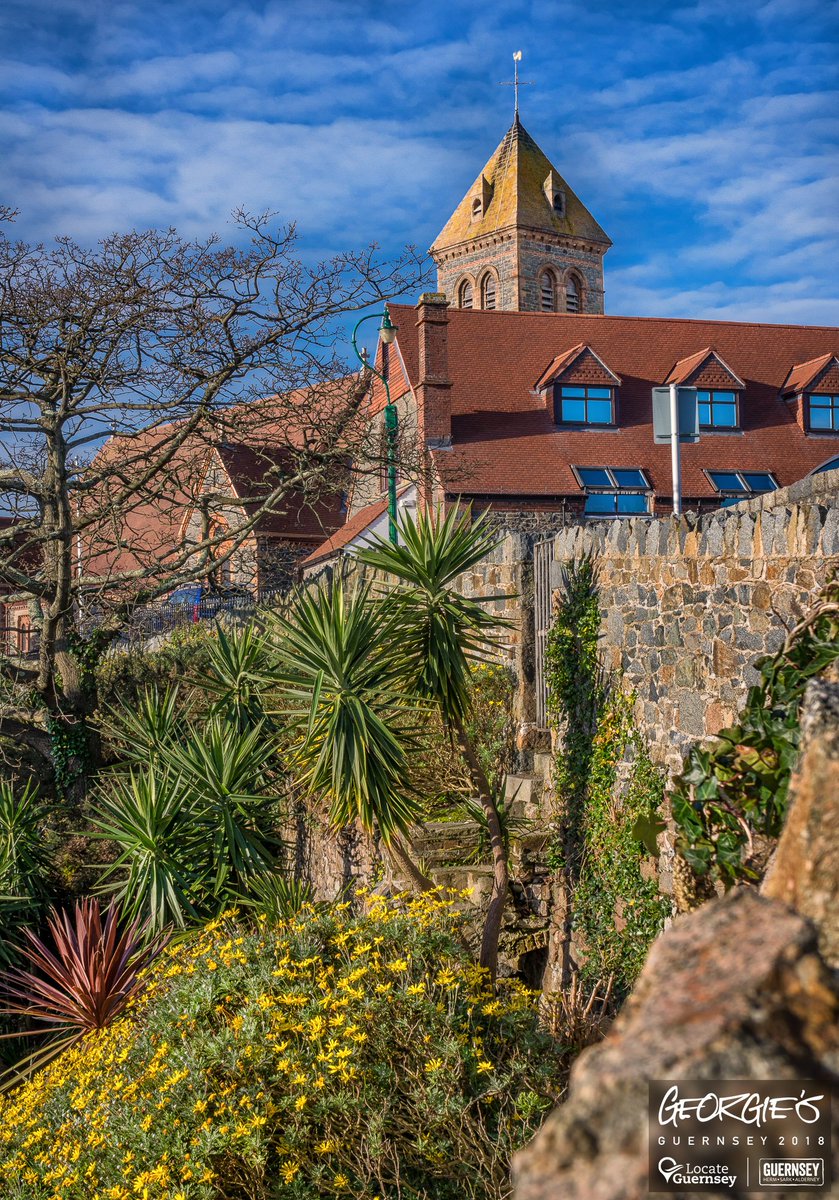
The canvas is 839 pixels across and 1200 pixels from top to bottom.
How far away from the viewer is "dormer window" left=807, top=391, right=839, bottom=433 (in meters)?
29.4

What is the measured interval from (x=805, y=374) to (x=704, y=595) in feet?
79.3

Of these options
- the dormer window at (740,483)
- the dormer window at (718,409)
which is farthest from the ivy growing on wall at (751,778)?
the dormer window at (718,409)

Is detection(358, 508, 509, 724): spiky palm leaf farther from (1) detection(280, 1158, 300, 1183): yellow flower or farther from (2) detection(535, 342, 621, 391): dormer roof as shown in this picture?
(2) detection(535, 342, 621, 391): dormer roof

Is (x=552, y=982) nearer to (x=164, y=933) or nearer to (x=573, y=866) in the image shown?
(x=573, y=866)

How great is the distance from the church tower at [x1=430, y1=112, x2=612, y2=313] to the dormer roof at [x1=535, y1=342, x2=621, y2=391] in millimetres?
21956

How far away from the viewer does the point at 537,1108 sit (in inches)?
192

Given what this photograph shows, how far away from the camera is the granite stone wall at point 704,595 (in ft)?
21.1

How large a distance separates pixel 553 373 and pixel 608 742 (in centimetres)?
2018

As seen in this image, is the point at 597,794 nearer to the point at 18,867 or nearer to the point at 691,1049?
the point at 18,867

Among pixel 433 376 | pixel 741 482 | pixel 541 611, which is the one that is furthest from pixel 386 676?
pixel 741 482

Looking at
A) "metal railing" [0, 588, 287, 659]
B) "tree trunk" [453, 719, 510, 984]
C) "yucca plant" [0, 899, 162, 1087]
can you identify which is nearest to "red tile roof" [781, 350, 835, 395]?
"metal railing" [0, 588, 287, 659]

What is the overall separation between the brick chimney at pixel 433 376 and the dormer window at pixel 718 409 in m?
6.97

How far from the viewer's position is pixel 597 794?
9.01m

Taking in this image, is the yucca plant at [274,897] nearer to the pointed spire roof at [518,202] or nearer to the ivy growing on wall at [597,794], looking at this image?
the ivy growing on wall at [597,794]
